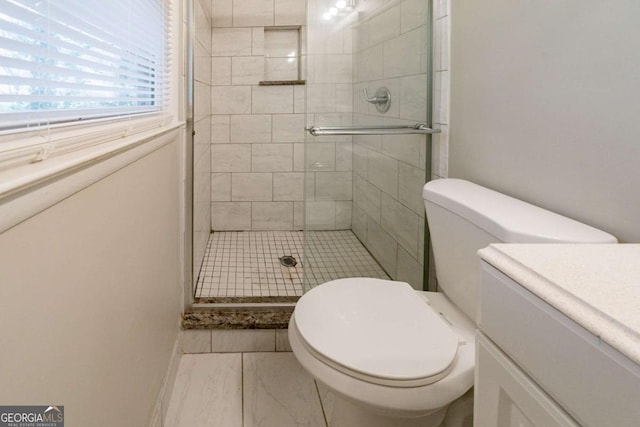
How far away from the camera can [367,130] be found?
1913 millimetres

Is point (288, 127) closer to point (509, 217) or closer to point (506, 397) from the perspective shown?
point (509, 217)

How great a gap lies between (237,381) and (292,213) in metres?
1.74

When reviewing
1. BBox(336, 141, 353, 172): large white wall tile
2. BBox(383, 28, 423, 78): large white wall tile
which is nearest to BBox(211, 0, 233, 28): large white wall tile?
BBox(383, 28, 423, 78): large white wall tile

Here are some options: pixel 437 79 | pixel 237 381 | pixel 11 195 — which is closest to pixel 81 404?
pixel 11 195

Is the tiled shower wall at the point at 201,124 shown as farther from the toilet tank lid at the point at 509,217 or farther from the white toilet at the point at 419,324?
the toilet tank lid at the point at 509,217

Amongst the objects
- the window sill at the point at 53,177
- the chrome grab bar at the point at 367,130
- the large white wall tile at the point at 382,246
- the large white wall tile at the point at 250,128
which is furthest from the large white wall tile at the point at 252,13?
the window sill at the point at 53,177

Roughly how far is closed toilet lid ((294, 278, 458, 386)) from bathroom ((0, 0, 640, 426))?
1.52 feet

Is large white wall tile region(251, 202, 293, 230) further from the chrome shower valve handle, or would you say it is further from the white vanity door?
the white vanity door

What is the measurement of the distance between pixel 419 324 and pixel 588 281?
625 millimetres

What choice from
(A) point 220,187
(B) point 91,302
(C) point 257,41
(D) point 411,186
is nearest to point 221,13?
(C) point 257,41

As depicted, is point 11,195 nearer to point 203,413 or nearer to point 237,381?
point 203,413

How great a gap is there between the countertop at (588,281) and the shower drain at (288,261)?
1955 mm

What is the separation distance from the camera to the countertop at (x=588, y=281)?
0.44m

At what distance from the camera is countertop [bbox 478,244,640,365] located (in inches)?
17.5
